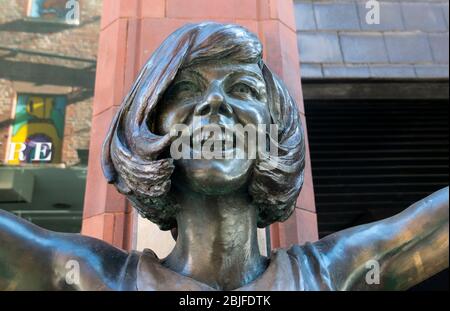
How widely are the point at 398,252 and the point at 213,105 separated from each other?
763mm

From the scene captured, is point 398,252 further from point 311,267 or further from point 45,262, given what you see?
point 45,262

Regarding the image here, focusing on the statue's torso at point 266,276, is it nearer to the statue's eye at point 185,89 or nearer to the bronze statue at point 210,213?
the bronze statue at point 210,213

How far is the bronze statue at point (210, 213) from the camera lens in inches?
55.2

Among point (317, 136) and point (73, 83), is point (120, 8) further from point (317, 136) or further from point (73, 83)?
point (317, 136)

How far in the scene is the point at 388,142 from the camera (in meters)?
6.45

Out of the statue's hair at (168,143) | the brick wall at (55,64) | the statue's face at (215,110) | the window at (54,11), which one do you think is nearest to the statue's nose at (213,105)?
the statue's face at (215,110)

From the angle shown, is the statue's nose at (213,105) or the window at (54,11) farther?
the window at (54,11)

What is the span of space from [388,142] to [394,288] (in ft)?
17.2

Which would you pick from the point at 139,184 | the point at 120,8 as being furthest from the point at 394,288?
the point at 120,8

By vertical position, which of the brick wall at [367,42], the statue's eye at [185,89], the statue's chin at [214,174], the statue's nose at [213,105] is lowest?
the statue's chin at [214,174]

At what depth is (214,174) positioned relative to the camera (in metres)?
1.35

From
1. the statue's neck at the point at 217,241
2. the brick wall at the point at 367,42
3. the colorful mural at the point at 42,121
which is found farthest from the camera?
the brick wall at the point at 367,42

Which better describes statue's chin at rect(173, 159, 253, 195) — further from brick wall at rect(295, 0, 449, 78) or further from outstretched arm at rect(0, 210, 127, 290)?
brick wall at rect(295, 0, 449, 78)

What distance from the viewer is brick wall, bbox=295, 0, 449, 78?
199 inches
